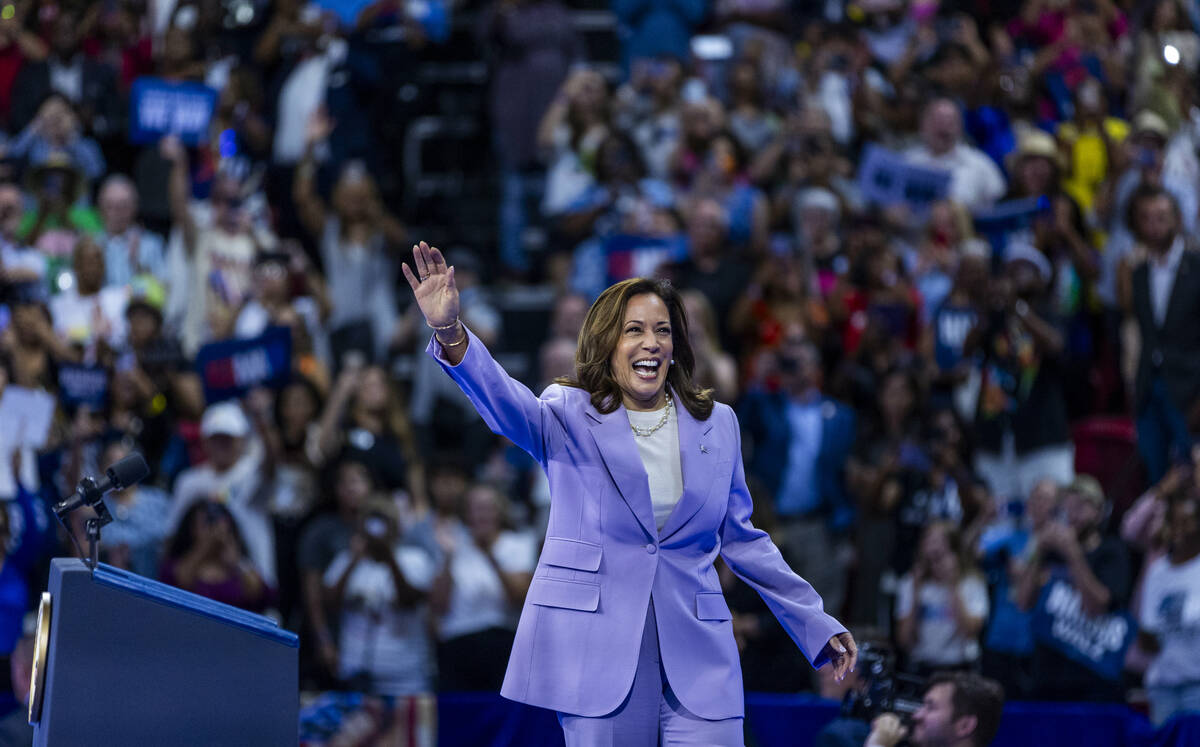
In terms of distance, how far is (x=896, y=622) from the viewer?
302 inches

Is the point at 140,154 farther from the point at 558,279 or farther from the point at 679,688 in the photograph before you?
the point at 679,688

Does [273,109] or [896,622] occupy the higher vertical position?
[273,109]

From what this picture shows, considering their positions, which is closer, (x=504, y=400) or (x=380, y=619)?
(x=504, y=400)

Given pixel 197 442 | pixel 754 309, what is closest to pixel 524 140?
pixel 754 309

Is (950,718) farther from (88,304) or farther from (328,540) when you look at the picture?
(88,304)

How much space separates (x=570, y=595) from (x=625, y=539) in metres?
0.17

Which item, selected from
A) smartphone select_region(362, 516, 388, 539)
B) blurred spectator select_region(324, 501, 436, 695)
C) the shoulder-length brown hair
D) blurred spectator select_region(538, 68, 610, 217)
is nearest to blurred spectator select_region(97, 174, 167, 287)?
blurred spectator select_region(538, 68, 610, 217)

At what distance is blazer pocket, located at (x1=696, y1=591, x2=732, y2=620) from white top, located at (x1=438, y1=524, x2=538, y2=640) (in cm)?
384

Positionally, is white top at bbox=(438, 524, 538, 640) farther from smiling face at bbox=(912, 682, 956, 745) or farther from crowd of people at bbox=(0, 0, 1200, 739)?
smiling face at bbox=(912, 682, 956, 745)

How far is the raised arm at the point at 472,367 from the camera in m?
3.56

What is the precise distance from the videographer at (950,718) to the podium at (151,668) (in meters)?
2.15

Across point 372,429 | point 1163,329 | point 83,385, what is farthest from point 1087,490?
point 83,385

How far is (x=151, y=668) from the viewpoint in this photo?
3.75 metres

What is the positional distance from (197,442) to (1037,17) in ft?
20.3
